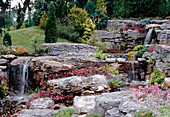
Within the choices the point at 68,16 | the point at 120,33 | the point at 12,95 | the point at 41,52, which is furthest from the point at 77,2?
the point at 12,95

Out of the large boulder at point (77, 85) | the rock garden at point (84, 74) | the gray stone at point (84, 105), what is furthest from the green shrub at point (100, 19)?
the gray stone at point (84, 105)

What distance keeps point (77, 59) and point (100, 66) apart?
1.51 m

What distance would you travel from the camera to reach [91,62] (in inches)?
386

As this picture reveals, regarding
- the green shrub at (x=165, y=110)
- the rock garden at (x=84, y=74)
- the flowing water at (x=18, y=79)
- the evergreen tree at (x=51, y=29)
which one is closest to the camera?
the green shrub at (x=165, y=110)

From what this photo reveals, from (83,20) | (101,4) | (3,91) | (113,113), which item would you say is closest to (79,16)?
(83,20)

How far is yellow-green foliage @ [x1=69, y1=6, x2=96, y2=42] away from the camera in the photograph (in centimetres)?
1850

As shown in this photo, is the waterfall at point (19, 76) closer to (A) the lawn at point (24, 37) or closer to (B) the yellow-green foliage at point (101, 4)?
(A) the lawn at point (24, 37)

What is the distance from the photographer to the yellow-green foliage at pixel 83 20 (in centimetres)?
1850

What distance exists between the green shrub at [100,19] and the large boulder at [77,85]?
14443mm

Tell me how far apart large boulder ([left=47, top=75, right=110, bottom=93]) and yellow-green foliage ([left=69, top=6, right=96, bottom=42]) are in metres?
11.3

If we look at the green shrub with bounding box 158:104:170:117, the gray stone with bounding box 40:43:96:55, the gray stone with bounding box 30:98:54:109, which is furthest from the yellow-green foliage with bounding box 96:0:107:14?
the green shrub with bounding box 158:104:170:117

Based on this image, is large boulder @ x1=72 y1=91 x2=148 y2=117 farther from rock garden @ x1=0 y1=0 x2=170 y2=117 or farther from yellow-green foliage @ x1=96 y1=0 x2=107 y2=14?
yellow-green foliage @ x1=96 y1=0 x2=107 y2=14

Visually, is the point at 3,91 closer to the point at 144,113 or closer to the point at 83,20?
the point at 144,113

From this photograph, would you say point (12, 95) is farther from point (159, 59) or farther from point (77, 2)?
point (77, 2)
